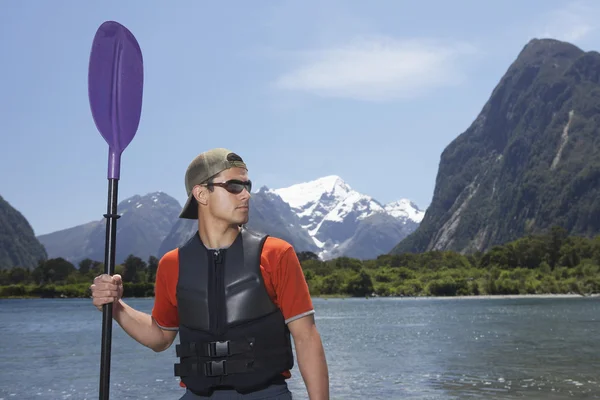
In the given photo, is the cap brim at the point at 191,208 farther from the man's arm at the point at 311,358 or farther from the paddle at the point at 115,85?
the man's arm at the point at 311,358

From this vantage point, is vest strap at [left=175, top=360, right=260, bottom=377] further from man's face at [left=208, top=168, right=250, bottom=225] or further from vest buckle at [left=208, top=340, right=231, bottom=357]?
man's face at [left=208, top=168, right=250, bottom=225]

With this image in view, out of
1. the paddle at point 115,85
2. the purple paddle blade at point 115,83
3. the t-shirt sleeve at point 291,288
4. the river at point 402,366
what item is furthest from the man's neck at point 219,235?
the river at point 402,366

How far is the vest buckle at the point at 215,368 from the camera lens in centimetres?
488

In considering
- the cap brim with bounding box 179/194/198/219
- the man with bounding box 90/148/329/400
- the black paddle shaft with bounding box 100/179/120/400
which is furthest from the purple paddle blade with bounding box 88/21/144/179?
the man with bounding box 90/148/329/400

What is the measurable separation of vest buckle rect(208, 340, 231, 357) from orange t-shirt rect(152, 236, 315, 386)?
1.34ft

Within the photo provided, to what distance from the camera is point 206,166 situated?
510 cm

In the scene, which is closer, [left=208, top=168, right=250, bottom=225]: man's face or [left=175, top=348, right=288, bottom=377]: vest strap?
[left=175, top=348, right=288, bottom=377]: vest strap

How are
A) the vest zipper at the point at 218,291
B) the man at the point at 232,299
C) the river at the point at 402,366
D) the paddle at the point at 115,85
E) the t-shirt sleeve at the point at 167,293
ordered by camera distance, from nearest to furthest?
the man at the point at 232,299 → the vest zipper at the point at 218,291 → the t-shirt sleeve at the point at 167,293 → the paddle at the point at 115,85 → the river at the point at 402,366

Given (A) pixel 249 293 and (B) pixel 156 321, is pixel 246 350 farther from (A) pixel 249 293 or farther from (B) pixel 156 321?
(B) pixel 156 321

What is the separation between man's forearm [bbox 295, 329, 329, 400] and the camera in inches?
185

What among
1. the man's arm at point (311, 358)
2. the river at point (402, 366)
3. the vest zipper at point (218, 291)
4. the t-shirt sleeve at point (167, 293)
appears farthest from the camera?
the river at point (402, 366)

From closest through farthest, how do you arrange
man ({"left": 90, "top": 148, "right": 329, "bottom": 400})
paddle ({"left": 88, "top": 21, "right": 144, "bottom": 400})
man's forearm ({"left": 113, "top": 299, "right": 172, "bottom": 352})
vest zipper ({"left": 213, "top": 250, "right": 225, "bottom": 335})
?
man ({"left": 90, "top": 148, "right": 329, "bottom": 400}), vest zipper ({"left": 213, "top": 250, "right": 225, "bottom": 335}), man's forearm ({"left": 113, "top": 299, "right": 172, "bottom": 352}), paddle ({"left": 88, "top": 21, "right": 144, "bottom": 400})

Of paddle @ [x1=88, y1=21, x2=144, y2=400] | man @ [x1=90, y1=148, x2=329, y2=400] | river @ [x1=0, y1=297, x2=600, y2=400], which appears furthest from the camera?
river @ [x1=0, y1=297, x2=600, y2=400]

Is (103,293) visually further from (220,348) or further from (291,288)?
(291,288)
